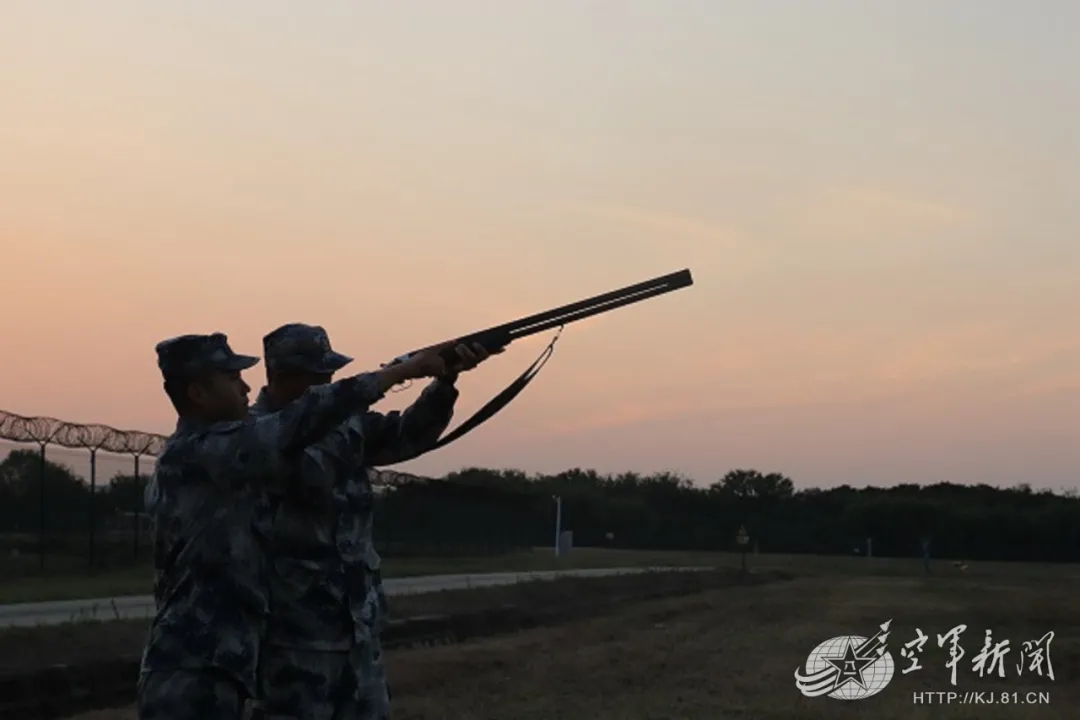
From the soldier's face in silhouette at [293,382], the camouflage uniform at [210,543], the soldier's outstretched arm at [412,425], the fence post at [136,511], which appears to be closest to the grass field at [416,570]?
the fence post at [136,511]

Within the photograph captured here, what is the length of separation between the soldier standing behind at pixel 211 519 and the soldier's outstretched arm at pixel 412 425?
0.73 metres

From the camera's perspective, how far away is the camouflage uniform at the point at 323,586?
14.8 feet

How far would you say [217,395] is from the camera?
4.26 meters

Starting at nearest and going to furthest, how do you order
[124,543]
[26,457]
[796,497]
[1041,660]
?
1. [1041,660]
2. [26,457]
3. [124,543]
4. [796,497]

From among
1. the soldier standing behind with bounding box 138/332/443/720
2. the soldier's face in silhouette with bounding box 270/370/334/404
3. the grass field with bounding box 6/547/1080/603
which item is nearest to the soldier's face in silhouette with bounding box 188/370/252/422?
the soldier standing behind with bounding box 138/332/443/720

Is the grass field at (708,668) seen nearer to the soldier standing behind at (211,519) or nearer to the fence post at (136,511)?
the soldier standing behind at (211,519)

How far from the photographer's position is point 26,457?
2656 centimetres

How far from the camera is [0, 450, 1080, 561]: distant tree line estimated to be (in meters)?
50.9

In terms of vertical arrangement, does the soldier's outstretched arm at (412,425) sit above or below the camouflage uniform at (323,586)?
above

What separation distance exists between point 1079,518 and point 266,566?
81.4 meters

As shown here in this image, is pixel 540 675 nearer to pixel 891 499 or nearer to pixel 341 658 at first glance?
pixel 341 658

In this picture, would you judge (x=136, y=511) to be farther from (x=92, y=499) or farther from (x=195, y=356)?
(x=195, y=356)

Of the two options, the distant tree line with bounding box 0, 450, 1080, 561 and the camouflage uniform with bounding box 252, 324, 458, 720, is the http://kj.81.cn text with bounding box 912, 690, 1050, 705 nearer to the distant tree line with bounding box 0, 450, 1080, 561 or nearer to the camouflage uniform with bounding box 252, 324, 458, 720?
the camouflage uniform with bounding box 252, 324, 458, 720

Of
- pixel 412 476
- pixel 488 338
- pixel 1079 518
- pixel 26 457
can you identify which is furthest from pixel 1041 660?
pixel 1079 518
